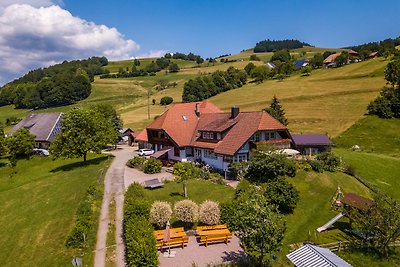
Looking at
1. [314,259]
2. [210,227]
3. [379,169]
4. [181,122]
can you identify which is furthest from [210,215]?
[379,169]

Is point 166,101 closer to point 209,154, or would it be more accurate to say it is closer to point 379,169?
point 209,154

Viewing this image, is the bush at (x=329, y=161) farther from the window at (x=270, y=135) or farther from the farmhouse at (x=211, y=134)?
the window at (x=270, y=135)

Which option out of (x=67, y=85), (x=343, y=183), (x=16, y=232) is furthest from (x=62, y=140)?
(x=67, y=85)

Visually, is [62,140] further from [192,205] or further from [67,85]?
[67,85]

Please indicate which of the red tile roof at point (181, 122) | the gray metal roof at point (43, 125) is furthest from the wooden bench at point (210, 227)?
the gray metal roof at point (43, 125)

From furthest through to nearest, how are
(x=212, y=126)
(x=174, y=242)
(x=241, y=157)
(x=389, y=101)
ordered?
(x=389, y=101)
(x=212, y=126)
(x=241, y=157)
(x=174, y=242)

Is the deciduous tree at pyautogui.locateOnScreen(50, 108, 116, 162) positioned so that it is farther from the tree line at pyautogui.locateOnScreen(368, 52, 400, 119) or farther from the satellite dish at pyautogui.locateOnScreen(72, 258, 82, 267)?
the tree line at pyautogui.locateOnScreen(368, 52, 400, 119)

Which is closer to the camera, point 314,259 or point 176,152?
point 314,259
